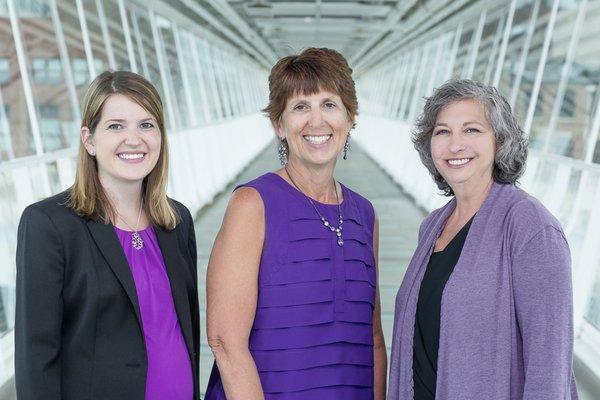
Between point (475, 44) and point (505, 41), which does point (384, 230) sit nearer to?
point (505, 41)

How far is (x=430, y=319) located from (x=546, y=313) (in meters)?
0.32

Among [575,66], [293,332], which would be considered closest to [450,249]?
[293,332]

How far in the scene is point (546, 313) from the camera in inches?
55.2

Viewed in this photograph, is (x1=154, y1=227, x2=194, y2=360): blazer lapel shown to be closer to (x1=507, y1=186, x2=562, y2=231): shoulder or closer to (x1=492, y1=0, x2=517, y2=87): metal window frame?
(x1=507, y1=186, x2=562, y2=231): shoulder

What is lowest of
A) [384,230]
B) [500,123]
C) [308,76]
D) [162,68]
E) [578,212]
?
[384,230]

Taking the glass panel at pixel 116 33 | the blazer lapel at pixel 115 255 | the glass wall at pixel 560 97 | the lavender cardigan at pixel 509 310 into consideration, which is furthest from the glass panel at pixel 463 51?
the blazer lapel at pixel 115 255

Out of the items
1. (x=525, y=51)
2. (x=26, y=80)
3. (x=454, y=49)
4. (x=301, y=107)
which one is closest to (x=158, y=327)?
(x=301, y=107)

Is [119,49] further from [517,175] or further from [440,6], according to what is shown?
[517,175]

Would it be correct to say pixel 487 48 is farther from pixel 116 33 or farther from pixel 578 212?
pixel 578 212

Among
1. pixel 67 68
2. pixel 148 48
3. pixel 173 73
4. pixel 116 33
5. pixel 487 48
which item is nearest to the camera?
pixel 67 68

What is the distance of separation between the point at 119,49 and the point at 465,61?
5730 millimetres

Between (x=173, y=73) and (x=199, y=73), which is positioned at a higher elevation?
(x=173, y=73)

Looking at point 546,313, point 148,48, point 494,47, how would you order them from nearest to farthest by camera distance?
1. point 546,313
2. point 494,47
3. point 148,48

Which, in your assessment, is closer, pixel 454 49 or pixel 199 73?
pixel 454 49
